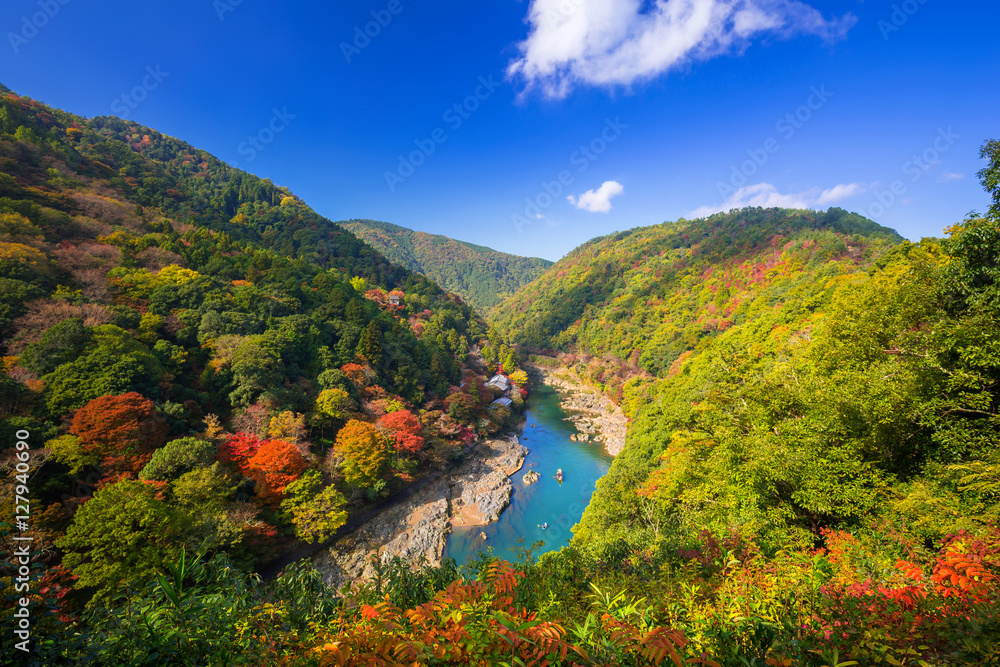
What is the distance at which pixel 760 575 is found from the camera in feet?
15.9

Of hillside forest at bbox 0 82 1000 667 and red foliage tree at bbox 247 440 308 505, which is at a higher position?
hillside forest at bbox 0 82 1000 667

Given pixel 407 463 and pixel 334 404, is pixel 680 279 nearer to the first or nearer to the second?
pixel 407 463

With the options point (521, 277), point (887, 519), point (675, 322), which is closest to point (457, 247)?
point (521, 277)

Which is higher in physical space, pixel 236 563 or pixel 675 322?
pixel 675 322

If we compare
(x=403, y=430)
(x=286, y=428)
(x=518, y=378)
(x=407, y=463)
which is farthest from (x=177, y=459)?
(x=518, y=378)

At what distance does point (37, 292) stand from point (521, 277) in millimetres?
Result: 158207

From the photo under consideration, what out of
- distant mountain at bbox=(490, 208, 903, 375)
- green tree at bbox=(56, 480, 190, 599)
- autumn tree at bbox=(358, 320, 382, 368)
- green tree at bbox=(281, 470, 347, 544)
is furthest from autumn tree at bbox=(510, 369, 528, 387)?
green tree at bbox=(56, 480, 190, 599)

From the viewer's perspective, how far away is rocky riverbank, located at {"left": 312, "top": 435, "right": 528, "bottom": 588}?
54.3 ft

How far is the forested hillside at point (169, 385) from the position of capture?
10.9 m

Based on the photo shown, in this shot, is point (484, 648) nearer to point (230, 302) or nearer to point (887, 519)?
point (887, 519)

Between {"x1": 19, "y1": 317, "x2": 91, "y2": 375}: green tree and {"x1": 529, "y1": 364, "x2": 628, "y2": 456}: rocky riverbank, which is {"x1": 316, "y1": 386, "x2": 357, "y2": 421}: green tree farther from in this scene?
{"x1": 529, "y1": 364, "x2": 628, "y2": 456}: rocky riverbank

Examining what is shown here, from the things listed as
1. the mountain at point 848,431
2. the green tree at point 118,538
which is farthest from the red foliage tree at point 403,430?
the mountain at point 848,431

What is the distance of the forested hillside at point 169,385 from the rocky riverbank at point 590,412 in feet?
30.0

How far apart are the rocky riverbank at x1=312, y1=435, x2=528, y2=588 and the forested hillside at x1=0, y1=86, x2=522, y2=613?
1.58m
